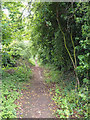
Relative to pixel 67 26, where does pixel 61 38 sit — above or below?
below

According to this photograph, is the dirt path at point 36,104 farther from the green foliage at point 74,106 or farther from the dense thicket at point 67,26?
the dense thicket at point 67,26

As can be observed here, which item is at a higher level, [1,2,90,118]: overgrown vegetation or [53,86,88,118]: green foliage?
[1,2,90,118]: overgrown vegetation

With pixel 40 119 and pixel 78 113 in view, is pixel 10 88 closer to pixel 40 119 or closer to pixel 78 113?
pixel 40 119

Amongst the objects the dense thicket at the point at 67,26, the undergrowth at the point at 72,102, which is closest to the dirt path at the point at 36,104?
the undergrowth at the point at 72,102

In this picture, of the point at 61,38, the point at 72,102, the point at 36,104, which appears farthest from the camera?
the point at 61,38

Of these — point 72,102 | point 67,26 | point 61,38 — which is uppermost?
point 67,26

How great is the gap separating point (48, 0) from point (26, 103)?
2.80 m

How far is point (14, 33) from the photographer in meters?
2.61

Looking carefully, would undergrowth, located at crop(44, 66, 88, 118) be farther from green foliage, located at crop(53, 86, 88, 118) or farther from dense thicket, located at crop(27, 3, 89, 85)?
dense thicket, located at crop(27, 3, 89, 85)

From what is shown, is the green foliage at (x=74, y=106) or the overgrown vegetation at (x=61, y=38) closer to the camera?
the overgrown vegetation at (x=61, y=38)

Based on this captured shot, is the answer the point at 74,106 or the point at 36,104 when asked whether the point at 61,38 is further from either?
the point at 36,104

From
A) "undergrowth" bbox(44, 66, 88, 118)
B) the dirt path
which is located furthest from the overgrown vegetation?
the dirt path

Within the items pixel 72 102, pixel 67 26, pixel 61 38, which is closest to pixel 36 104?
pixel 72 102

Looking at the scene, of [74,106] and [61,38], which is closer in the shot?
[74,106]
